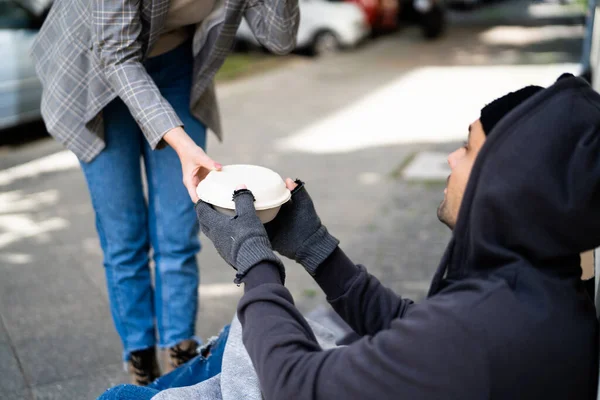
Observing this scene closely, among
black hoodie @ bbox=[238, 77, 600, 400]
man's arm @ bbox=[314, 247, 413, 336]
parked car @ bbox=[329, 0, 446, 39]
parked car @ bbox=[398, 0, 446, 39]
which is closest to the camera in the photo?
black hoodie @ bbox=[238, 77, 600, 400]

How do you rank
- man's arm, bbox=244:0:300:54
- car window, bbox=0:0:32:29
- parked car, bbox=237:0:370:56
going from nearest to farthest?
man's arm, bbox=244:0:300:54, car window, bbox=0:0:32:29, parked car, bbox=237:0:370:56

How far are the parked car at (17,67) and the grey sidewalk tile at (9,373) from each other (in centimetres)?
391

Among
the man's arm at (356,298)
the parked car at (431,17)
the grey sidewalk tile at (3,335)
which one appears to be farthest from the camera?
the parked car at (431,17)

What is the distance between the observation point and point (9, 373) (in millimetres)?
3068

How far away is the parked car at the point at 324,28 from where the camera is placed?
12.8 metres

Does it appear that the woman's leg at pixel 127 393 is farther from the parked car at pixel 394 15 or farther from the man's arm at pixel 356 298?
the parked car at pixel 394 15

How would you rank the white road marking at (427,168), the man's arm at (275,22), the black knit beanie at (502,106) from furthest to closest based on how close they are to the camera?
the white road marking at (427,168) → the man's arm at (275,22) → the black knit beanie at (502,106)

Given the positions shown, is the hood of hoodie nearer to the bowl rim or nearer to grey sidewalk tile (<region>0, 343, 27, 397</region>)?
the bowl rim

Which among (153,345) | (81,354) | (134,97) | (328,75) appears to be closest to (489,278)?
(134,97)

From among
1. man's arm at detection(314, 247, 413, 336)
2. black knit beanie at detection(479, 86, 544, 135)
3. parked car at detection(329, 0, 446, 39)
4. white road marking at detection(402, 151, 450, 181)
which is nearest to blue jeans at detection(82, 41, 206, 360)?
man's arm at detection(314, 247, 413, 336)

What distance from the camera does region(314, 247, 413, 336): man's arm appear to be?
191cm

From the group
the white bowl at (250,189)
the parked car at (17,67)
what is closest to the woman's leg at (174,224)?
the white bowl at (250,189)

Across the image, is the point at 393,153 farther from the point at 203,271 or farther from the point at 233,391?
the point at 233,391

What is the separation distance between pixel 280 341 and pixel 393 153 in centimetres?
527
